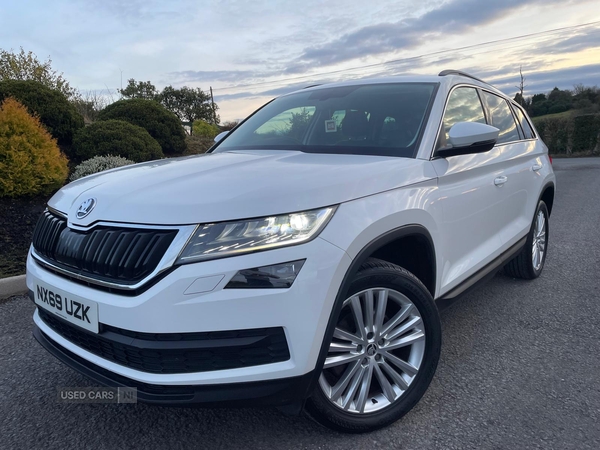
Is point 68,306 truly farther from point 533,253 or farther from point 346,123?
point 533,253

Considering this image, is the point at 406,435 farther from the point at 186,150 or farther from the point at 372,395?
the point at 186,150

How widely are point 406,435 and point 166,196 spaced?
1554mm

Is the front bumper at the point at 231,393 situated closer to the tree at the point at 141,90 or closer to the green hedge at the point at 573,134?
the green hedge at the point at 573,134

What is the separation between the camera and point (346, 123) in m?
3.13

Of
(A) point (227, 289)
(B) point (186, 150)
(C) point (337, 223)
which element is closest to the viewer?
(A) point (227, 289)

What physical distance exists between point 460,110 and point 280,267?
2065 mm

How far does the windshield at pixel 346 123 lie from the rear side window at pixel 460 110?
0.48 feet

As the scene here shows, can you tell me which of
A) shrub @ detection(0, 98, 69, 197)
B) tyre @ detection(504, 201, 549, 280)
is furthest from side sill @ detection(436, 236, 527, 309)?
shrub @ detection(0, 98, 69, 197)

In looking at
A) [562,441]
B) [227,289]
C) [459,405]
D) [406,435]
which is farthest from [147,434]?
[562,441]

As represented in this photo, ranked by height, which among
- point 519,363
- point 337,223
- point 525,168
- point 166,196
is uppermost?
point 166,196

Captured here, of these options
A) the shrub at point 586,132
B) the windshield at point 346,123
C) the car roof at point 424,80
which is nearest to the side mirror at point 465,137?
the windshield at point 346,123

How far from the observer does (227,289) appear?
5.80 feet

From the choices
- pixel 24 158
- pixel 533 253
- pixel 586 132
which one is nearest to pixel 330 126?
pixel 533 253

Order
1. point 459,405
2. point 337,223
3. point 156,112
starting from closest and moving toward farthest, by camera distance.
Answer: point 337,223, point 459,405, point 156,112
